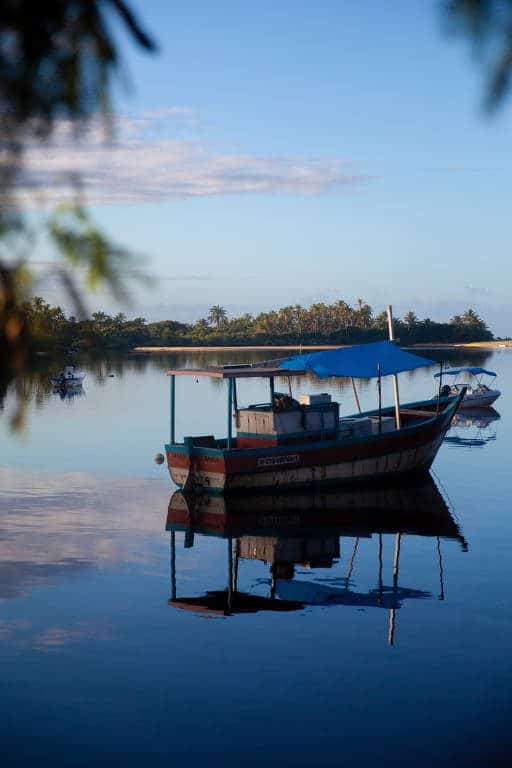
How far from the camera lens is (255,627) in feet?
47.0

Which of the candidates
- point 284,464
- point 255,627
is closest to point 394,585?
point 255,627

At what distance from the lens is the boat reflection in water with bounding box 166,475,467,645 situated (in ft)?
52.6

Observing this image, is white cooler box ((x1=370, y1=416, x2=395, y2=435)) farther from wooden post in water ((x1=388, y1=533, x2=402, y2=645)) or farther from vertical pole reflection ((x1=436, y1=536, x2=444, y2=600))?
vertical pole reflection ((x1=436, y1=536, x2=444, y2=600))

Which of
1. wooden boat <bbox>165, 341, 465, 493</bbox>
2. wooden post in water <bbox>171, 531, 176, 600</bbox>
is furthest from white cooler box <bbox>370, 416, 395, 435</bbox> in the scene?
wooden post in water <bbox>171, 531, 176, 600</bbox>

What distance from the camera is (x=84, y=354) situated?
353 centimetres

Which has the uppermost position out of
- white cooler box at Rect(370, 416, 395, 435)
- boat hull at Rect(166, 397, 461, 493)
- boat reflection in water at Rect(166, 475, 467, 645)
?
white cooler box at Rect(370, 416, 395, 435)

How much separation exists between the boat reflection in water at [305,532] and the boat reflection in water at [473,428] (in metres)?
11.4

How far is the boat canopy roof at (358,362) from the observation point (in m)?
28.1

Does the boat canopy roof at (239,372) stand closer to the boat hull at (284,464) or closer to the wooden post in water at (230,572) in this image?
the boat hull at (284,464)

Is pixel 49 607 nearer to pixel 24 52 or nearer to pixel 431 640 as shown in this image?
pixel 431 640

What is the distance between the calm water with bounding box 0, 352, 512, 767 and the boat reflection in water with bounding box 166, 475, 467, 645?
73mm

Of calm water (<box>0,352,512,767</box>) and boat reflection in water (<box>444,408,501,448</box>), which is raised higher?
calm water (<box>0,352,512,767</box>)

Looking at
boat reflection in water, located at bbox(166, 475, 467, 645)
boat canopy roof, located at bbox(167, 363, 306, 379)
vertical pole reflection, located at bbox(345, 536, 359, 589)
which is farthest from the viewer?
boat canopy roof, located at bbox(167, 363, 306, 379)

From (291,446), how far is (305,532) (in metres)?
3.58
